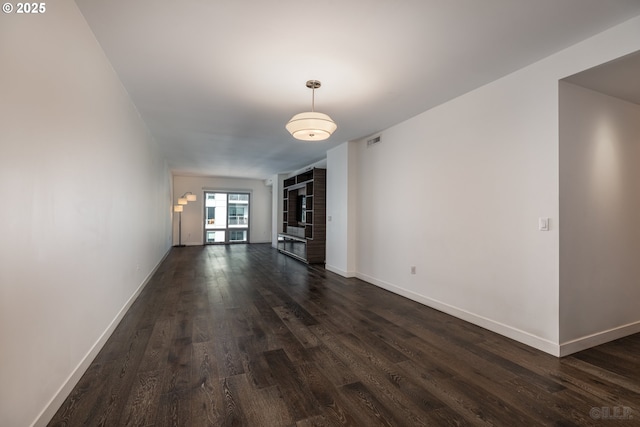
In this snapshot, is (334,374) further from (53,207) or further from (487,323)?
(53,207)

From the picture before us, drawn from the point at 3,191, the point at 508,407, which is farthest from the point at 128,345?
the point at 508,407

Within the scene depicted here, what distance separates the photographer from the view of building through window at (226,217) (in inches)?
447

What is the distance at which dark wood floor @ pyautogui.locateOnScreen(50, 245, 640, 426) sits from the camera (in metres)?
1.80

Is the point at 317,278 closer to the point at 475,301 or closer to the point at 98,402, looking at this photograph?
the point at 475,301

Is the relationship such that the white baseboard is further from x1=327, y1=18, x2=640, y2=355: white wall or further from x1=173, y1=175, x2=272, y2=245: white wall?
x1=173, y1=175, x2=272, y2=245: white wall

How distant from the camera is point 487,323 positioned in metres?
3.17

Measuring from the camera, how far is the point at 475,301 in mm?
3334

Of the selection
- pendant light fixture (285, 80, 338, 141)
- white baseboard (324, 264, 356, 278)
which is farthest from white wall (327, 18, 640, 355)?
pendant light fixture (285, 80, 338, 141)

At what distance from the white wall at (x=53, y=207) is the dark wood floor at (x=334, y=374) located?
1.15 ft

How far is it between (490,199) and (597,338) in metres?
1.66

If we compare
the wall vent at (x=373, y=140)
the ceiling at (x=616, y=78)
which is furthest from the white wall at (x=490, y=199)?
the wall vent at (x=373, y=140)

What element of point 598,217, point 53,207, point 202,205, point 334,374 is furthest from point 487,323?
point 202,205

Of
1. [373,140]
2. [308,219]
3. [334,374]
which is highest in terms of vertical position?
[373,140]

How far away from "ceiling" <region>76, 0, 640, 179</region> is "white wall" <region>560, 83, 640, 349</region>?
807mm
